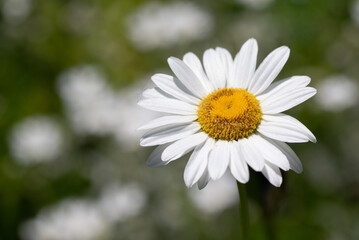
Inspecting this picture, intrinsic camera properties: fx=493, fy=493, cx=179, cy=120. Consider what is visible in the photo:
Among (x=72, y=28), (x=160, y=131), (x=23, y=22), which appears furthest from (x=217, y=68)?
(x=23, y=22)

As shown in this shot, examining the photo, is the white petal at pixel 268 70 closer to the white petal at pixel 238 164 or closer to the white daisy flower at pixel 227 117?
the white daisy flower at pixel 227 117

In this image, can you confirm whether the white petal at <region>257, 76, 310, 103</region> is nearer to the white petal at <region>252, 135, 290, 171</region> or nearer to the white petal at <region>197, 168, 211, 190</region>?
the white petal at <region>252, 135, 290, 171</region>

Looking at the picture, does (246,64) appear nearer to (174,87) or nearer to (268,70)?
(268,70)

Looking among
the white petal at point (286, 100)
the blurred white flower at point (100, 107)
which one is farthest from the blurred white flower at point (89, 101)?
the white petal at point (286, 100)

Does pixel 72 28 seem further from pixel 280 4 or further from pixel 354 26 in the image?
pixel 354 26

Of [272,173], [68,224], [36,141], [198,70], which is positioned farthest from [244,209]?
[36,141]

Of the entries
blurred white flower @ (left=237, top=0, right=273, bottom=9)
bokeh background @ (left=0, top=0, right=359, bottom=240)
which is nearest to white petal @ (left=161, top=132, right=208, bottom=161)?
bokeh background @ (left=0, top=0, right=359, bottom=240)
